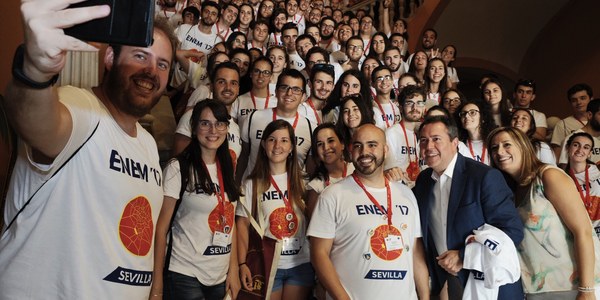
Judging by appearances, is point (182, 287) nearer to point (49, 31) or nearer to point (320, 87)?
point (49, 31)

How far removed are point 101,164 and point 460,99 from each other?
4548 millimetres

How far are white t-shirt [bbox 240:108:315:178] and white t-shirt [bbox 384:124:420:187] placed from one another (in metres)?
0.66

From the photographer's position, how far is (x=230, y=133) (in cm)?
382

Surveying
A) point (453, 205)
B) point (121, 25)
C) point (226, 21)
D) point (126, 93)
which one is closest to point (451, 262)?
point (453, 205)

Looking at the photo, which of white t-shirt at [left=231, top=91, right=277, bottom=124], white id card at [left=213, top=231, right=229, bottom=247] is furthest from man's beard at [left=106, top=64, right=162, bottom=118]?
white t-shirt at [left=231, top=91, right=277, bottom=124]

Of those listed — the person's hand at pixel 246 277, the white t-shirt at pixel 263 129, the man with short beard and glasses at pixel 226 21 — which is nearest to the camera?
the person's hand at pixel 246 277

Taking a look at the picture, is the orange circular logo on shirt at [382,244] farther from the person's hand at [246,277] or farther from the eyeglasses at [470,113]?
the eyeglasses at [470,113]

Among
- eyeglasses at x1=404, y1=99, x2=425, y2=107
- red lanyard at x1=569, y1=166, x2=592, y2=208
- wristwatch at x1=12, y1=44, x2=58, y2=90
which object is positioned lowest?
red lanyard at x1=569, y1=166, x2=592, y2=208

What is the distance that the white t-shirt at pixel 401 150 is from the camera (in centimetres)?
414

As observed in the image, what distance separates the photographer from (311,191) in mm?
3363

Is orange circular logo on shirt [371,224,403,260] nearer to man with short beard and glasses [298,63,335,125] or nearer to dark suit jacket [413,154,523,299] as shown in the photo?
dark suit jacket [413,154,523,299]

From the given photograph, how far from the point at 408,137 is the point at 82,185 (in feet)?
10.9

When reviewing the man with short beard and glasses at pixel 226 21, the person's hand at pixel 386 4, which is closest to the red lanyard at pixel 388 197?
the man with short beard and glasses at pixel 226 21

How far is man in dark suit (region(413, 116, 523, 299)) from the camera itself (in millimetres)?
2584
